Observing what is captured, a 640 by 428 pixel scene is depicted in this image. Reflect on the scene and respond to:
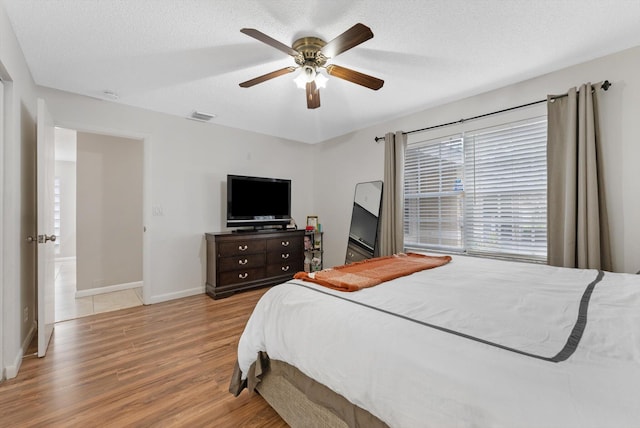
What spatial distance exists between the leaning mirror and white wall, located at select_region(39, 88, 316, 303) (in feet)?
5.55

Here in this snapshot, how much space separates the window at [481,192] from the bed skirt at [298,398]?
101 inches

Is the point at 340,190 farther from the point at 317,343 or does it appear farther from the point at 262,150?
the point at 317,343

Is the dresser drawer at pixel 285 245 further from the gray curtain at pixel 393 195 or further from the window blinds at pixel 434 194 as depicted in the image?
the window blinds at pixel 434 194

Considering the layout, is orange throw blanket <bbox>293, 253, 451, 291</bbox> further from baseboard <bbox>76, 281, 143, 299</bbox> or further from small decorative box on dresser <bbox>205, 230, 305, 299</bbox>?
baseboard <bbox>76, 281, 143, 299</bbox>

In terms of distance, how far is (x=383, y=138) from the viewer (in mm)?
4051

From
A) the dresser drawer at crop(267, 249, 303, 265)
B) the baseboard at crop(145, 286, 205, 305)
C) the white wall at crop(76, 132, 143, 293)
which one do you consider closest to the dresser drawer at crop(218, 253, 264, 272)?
the dresser drawer at crop(267, 249, 303, 265)

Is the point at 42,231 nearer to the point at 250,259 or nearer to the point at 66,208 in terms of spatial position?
the point at 250,259

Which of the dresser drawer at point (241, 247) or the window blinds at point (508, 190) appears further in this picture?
the dresser drawer at point (241, 247)

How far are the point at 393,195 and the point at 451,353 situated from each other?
2.98 meters

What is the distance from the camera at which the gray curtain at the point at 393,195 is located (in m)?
3.71

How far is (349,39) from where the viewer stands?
5.94ft

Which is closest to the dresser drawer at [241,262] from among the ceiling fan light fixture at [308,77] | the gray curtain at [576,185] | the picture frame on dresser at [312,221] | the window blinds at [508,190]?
the picture frame on dresser at [312,221]

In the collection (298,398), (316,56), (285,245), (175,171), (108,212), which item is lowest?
(298,398)

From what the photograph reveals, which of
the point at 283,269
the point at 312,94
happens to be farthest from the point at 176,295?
the point at 312,94
